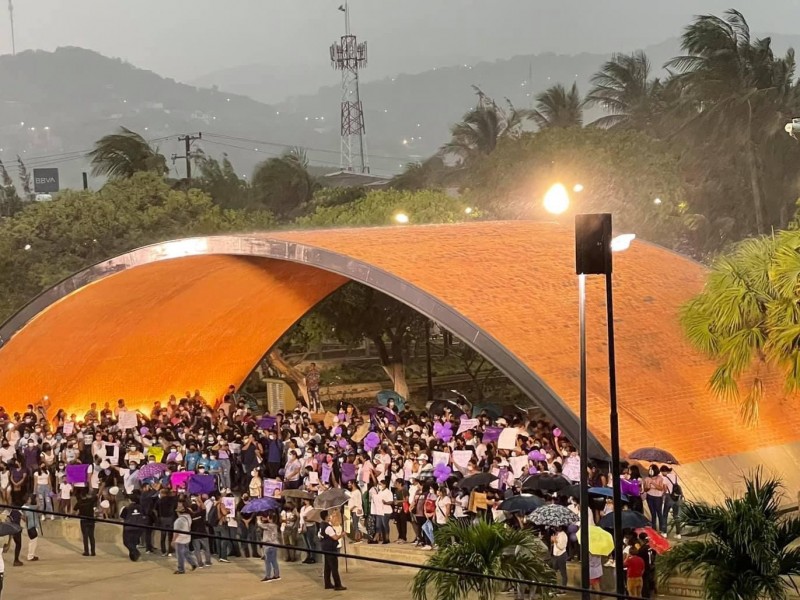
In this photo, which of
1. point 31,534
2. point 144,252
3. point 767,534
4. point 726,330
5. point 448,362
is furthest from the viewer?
point 448,362

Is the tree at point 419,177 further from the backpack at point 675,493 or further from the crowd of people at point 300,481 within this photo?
the backpack at point 675,493

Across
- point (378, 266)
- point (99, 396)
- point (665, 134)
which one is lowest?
point (99, 396)

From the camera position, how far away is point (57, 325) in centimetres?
2888

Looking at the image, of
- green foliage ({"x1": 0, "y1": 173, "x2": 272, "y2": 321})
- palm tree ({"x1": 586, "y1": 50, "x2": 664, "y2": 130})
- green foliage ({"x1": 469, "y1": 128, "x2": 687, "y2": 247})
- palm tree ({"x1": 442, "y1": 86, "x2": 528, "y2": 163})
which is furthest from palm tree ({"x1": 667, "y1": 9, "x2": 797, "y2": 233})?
green foliage ({"x1": 0, "y1": 173, "x2": 272, "y2": 321})

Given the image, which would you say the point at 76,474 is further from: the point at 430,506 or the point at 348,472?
the point at 430,506

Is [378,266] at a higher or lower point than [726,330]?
higher

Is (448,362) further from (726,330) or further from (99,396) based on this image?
(726,330)

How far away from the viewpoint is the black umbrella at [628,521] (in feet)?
49.7

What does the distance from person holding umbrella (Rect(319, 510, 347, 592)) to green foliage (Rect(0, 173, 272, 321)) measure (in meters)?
29.7

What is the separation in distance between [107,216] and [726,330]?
35109 mm

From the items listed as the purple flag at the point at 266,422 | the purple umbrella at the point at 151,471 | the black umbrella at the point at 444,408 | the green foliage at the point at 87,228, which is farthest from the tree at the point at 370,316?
the purple umbrella at the point at 151,471

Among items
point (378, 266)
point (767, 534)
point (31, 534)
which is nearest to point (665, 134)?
point (378, 266)

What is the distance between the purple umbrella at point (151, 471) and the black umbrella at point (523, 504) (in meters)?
7.18

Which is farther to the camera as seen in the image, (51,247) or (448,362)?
(448,362)
